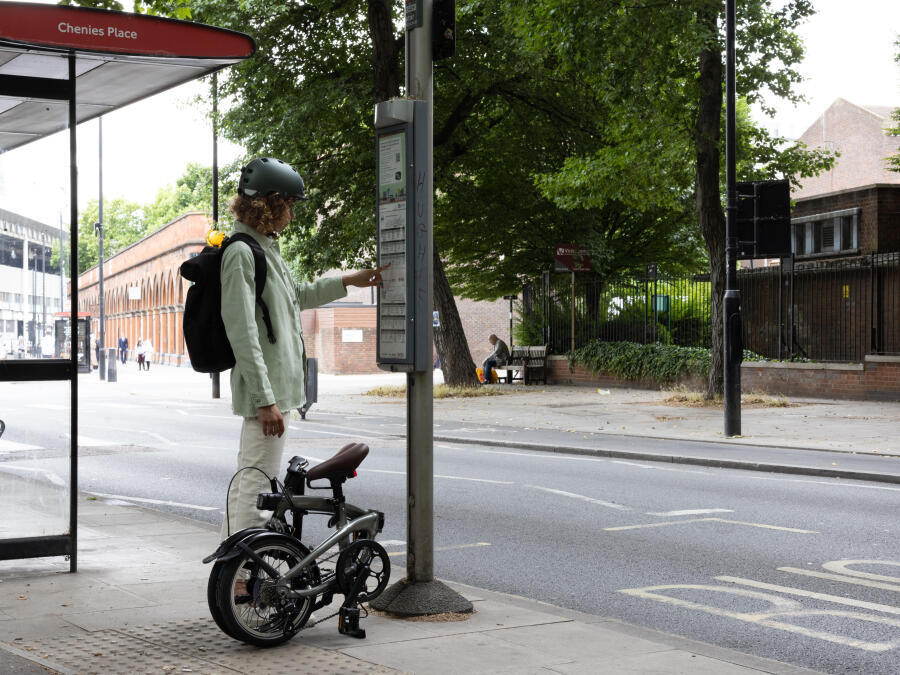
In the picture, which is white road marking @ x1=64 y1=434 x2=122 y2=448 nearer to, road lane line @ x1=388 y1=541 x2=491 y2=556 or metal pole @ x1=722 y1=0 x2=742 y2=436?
metal pole @ x1=722 y1=0 x2=742 y2=436

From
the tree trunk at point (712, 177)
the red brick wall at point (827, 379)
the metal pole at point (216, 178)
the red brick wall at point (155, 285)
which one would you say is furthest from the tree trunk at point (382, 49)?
the red brick wall at point (155, 285)

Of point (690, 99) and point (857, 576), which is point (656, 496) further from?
point (690, 99)

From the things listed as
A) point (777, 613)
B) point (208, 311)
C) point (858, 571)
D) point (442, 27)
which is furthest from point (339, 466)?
point (858, 571)

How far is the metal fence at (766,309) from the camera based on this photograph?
2225 centimetres

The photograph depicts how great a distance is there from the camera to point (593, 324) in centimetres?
2928

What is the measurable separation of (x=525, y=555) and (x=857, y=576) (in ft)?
6.98

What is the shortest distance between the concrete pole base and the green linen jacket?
1158 mm

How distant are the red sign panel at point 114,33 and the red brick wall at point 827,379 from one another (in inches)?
685

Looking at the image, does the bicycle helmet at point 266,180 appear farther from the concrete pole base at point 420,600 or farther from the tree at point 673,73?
the tree at point 673,73

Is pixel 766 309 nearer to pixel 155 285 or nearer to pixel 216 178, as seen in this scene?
pixel 216 178

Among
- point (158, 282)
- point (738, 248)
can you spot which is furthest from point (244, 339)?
point (158, 282)

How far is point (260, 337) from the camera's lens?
489 centimetres

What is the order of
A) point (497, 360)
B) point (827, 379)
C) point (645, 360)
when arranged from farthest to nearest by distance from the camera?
point (497, 360), point (645, 360), point (827, 379)

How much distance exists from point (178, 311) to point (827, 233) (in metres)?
45.8
